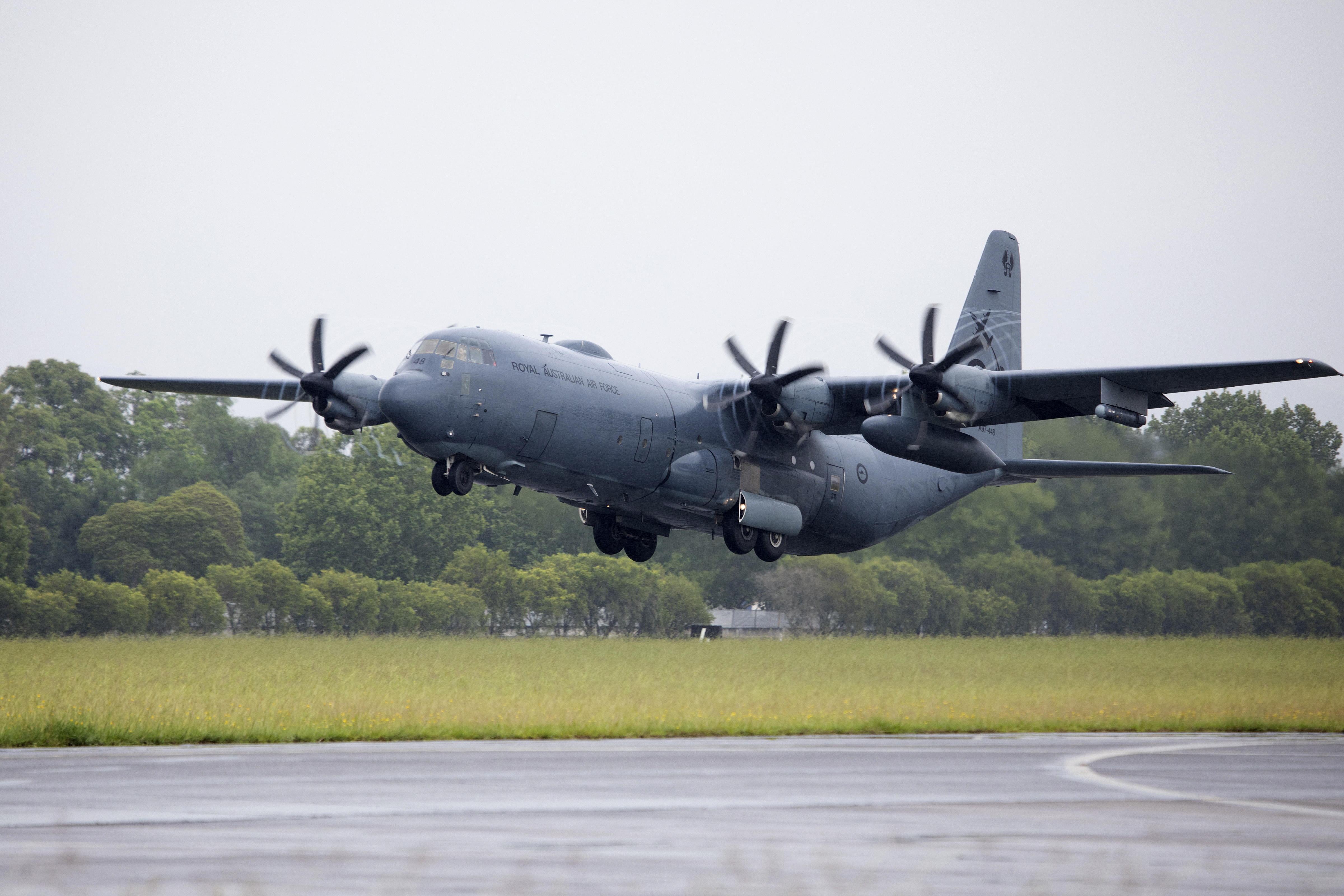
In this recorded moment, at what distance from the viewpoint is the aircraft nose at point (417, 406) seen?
80.6ft

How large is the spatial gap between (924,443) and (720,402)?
485cm

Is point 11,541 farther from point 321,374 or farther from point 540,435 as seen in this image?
point 540,435

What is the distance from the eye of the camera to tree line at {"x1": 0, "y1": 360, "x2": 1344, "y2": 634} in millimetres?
44125

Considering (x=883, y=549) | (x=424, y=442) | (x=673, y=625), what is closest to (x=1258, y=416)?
(x=883, y=549)

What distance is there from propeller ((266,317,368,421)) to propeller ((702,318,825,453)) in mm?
7848

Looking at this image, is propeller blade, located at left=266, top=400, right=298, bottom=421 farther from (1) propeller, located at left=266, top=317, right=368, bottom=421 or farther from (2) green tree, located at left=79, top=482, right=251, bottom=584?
(2) green tree, located at left=79, top=482, right=251, bottom=584

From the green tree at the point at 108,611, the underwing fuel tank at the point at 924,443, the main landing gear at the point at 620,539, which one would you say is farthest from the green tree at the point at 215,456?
the underwing fuel tank at the point at 924,443

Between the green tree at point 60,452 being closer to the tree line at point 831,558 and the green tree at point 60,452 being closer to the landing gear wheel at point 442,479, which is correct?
the tree line at point 831,558

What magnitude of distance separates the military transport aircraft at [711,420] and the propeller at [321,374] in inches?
1.2

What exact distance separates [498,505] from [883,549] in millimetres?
23745

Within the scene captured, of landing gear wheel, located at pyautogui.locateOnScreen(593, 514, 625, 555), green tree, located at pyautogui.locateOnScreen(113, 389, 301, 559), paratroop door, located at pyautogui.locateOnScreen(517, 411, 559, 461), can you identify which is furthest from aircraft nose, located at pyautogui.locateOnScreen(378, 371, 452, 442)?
green tree, located at pyautogui.locateOnScreen(113, 389, 301, 559)

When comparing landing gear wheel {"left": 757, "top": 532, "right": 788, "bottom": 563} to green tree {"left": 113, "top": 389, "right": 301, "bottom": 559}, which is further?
green tree {"left": 113, "top": 389, "right": 301, "bottom": 559}

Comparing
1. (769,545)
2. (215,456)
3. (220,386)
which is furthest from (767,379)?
(215,456)

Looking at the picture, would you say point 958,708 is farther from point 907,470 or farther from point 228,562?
point 228,562
